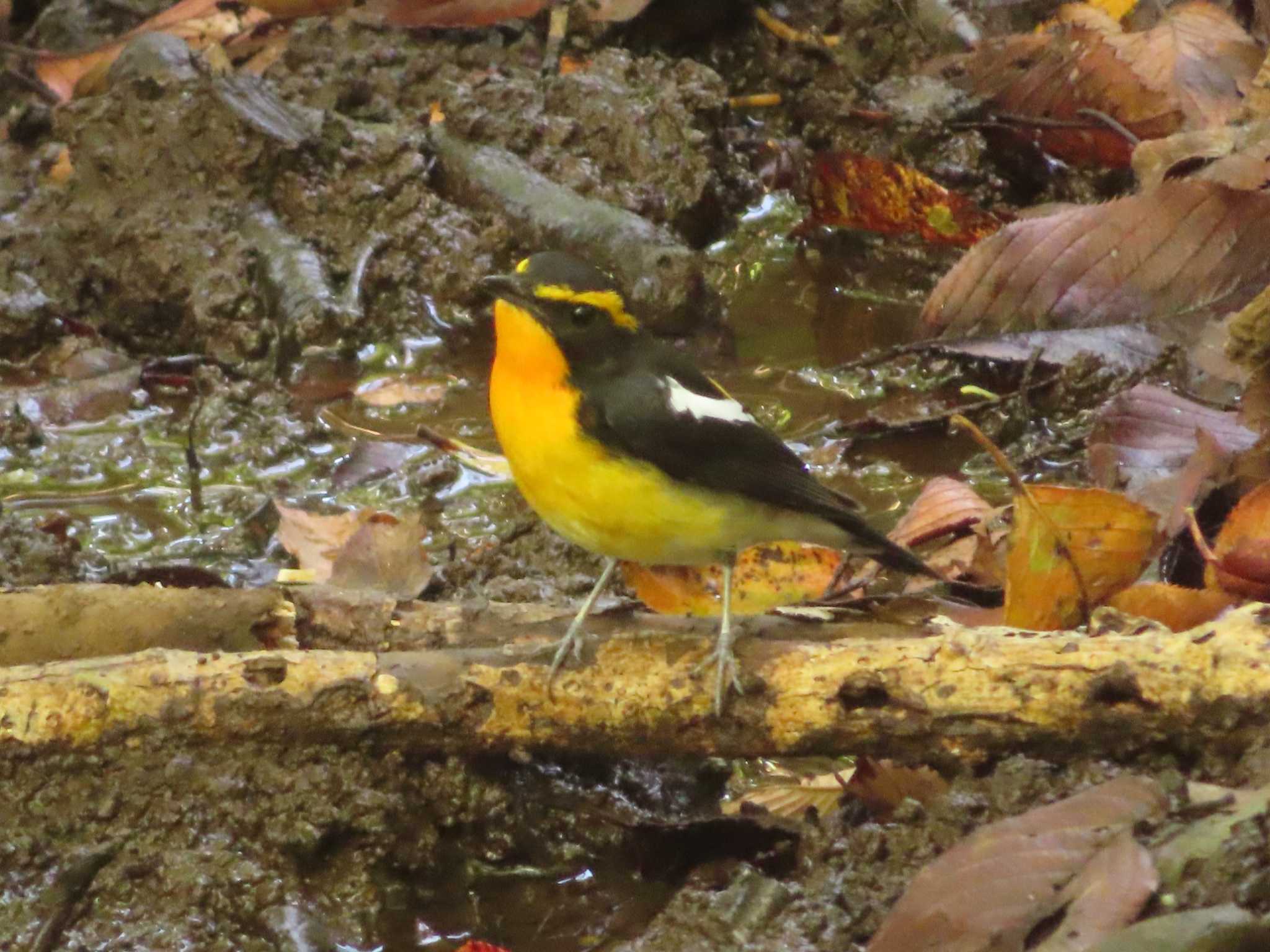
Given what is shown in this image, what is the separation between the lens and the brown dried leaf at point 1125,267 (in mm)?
4820

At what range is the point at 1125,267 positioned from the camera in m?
4.92

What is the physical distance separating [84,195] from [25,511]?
1.73m

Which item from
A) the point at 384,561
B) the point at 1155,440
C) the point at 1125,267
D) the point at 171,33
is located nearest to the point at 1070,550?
the point at 1155,440

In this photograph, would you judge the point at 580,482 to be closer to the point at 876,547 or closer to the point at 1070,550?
the point at 876,547

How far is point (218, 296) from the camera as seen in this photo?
5.46 metres

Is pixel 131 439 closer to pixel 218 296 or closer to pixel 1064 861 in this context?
pixel 218 296

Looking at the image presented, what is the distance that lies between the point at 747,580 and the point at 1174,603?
1.20 m

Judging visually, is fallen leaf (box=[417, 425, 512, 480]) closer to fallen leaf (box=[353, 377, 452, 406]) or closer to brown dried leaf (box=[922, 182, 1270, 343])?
fallen leaf (box=[353, 377, 452, 406])

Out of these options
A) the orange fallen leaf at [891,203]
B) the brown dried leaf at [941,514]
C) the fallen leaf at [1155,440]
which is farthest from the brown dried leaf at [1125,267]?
the brown dried leaf at [941,514]

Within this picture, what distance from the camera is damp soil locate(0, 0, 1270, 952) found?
112 inches

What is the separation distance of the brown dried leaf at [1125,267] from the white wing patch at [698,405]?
1.96 meters

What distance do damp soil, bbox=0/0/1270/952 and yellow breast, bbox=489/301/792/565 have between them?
52 centimetres

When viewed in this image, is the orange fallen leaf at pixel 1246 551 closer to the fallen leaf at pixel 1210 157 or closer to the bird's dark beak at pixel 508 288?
the bird's dark beak at pixel 508 288

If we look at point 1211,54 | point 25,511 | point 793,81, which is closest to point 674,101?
point 793,81
